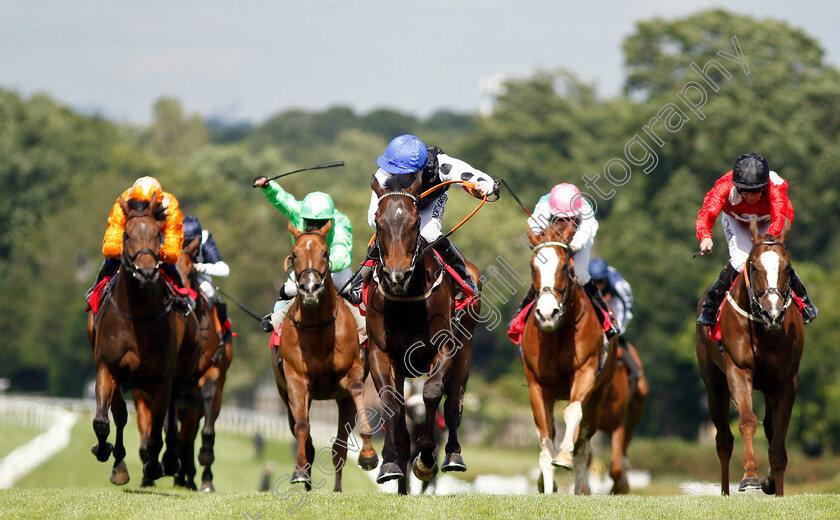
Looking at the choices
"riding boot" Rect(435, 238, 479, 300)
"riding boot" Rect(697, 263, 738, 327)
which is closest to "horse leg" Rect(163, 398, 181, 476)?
"riding boot" Rect(435, 238, 479, 300)

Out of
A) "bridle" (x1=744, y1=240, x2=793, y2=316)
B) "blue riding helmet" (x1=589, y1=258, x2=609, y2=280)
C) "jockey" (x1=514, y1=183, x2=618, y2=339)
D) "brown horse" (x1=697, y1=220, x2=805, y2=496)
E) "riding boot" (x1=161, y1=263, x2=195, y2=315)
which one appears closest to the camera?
"bridle" (x1=744, y1=240, x2=793, y2=316)

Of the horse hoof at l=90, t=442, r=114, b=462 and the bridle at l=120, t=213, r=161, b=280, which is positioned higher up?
the bridle at l=120, t=213, r=161, b=280

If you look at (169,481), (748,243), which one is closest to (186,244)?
(748,243)

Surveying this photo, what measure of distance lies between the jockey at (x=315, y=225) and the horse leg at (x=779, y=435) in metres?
4.67

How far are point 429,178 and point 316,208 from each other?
5.47 ft

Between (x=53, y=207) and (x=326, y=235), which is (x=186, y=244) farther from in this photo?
(x=53, y=207)

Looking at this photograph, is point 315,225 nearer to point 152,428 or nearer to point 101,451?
point 152,428

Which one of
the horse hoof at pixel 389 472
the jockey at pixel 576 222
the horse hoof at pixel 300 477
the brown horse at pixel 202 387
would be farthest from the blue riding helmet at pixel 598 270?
the horse hoof at pixel 389 472

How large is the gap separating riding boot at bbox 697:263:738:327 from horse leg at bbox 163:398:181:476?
21.6 feet

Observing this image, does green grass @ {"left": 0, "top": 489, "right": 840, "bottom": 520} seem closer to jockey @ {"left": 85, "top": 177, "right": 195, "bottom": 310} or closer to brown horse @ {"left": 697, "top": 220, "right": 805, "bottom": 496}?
brown horse @ {"left": 697, "top": 220, "right": 805, "bottom": 496}

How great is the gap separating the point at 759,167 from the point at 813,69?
133 feet

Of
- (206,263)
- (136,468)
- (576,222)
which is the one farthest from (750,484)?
(136,468)

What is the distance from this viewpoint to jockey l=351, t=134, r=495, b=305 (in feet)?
35.1

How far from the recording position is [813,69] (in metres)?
49.6
